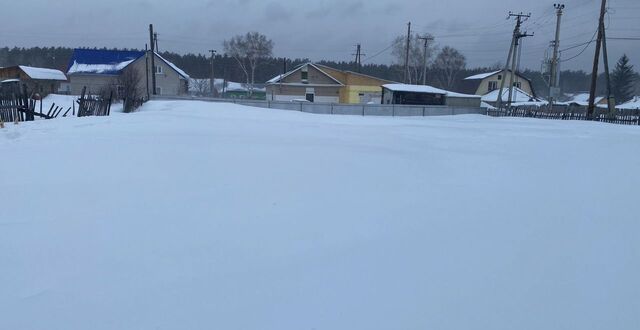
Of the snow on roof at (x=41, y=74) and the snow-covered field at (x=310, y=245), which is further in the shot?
the snow on roof at (x=41, y=74)

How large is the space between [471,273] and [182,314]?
2.18 m

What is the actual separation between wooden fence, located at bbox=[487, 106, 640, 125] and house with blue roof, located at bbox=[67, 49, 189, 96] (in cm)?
3296

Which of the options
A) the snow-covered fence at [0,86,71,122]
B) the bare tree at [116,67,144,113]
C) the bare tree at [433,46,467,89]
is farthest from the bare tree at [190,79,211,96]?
the snow-covered fence at [0,86,71,122]

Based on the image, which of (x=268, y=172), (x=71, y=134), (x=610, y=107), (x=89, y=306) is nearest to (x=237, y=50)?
(x=610, y=107)

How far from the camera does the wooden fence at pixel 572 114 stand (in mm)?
29359

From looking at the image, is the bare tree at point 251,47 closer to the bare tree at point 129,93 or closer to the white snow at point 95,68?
the white snow at point 95,68

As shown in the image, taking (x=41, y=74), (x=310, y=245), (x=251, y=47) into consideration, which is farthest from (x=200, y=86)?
(x=310, y=245)

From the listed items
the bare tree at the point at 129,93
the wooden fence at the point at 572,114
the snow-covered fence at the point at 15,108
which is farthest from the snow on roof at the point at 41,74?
the wooden fence at the point at 572,114

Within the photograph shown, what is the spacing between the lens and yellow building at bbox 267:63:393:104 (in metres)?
55.1

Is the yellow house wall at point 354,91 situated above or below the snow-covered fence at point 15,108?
above

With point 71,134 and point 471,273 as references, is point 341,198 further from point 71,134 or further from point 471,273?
point 71,134

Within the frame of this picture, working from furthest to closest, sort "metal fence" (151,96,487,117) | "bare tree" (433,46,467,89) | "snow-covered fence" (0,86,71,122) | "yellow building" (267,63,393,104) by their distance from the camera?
1. "bare tree" (433,46,467,89)
2. "yellow building" (267,63,393,104)
3. "metal fence" (151,96,487,117)
4. "snow-covered fence" (0,86,71,122)

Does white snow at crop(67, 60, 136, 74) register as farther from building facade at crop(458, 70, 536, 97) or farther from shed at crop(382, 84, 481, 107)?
building facade at crop(458, 70, 536, 97)

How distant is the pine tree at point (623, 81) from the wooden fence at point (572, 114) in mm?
41357
